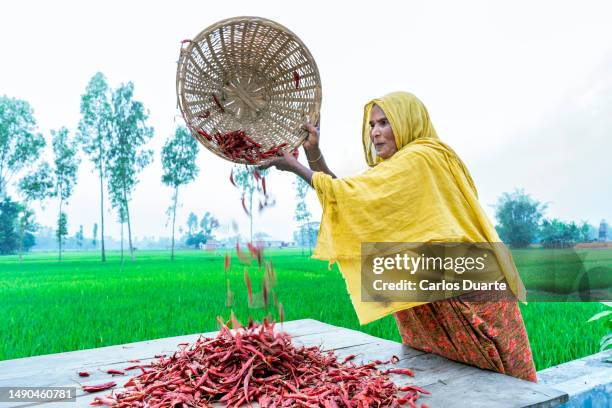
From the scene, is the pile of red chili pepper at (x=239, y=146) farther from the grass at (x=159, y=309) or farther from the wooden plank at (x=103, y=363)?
the wooden plank at (x=103, y=363)

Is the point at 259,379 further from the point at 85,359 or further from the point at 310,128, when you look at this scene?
the point at 310,128

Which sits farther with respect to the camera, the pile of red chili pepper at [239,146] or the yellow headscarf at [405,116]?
the pile of red chili pepper at [239,146]

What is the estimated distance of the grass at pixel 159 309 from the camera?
362 cm

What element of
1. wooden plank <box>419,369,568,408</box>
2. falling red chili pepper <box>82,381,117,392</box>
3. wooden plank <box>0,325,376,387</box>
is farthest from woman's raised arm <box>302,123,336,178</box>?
falling red chili pepper <box>82,381,117,392</box>

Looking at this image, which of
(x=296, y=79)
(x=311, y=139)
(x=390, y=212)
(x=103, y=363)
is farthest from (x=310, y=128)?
(x=103, y=363)

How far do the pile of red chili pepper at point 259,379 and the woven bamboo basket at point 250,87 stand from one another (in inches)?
35.4

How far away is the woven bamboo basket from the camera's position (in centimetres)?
221

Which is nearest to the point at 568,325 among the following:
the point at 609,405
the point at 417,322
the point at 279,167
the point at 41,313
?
the point at 609,405

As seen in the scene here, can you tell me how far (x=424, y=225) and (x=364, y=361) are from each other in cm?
74

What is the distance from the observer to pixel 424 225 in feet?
6.03

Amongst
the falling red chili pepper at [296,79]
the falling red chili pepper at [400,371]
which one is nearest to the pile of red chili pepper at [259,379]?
the falling red chili pepper at [400,371]

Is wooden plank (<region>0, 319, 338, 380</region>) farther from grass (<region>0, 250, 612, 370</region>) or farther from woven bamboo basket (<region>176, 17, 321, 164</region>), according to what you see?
woven bamboo basket (<region>176, 17, 321, 164</region>)

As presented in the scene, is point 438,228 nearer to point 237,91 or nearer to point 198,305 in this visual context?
point 237,91

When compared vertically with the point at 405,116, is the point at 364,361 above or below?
below
